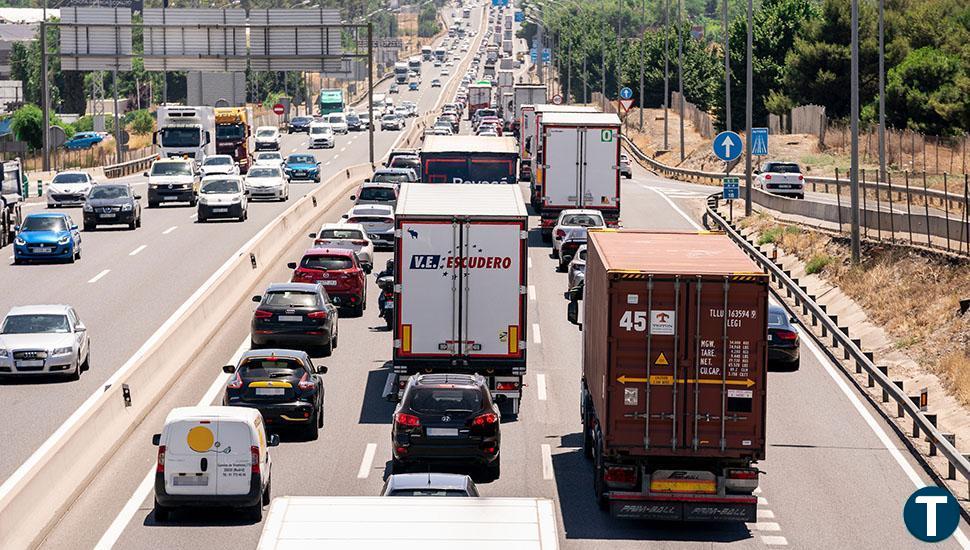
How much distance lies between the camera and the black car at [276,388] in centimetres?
2717

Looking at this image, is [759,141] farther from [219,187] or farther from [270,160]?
[270,160]

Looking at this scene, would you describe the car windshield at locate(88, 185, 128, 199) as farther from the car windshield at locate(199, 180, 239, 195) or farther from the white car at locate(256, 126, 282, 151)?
the white car at locate(256, 126, 282, 151)

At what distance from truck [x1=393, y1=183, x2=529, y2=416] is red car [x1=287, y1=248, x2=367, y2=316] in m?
11.5

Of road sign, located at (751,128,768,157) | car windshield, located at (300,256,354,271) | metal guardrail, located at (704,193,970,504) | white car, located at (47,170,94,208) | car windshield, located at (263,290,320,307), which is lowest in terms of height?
metal guardrail, located at (704,193,970,504)

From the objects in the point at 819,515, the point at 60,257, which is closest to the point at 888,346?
the point at 819,515

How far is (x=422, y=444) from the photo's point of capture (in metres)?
24.4

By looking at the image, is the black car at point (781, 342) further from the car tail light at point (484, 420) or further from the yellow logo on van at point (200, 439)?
the yellow logo on van at point (200, 439)

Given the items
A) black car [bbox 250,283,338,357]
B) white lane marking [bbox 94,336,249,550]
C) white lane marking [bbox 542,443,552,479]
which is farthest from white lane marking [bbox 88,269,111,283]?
white lane marking [bbox 542,443,552,479]

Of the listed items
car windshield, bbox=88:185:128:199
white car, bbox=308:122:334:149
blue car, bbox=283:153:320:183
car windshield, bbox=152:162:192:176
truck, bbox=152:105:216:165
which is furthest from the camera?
white car, bbox=308:122:334:149

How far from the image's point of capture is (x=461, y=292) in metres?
29.6

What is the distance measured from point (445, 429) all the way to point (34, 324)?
1211cm

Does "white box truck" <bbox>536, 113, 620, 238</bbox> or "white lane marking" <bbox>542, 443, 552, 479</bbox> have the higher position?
"white box truck" <bbox>536, 113, 620, 238</bbox>

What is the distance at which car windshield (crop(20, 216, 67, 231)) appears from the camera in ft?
168

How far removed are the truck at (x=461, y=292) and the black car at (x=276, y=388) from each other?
8.58ft
